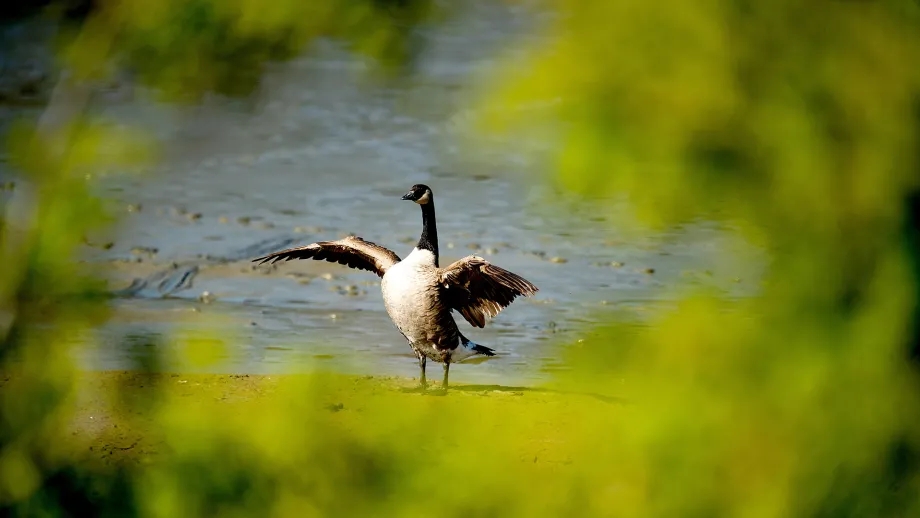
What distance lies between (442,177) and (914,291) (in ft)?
37.4

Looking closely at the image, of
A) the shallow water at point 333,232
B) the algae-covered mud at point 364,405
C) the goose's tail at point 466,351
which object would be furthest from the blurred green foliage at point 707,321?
the goose's tail at point 466,351

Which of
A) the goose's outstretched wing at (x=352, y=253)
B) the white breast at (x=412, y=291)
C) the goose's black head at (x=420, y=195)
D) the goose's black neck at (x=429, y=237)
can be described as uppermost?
the goose's black head at (x=420, y=195)

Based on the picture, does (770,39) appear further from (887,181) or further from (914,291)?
(914,291)

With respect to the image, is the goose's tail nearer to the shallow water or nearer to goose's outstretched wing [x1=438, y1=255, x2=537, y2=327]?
the shallow water

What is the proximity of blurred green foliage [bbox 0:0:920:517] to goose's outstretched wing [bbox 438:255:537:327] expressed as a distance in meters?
4.90

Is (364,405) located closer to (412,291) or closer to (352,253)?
(412,291)

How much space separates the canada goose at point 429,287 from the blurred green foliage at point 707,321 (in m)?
4.97

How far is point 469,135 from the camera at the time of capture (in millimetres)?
1788

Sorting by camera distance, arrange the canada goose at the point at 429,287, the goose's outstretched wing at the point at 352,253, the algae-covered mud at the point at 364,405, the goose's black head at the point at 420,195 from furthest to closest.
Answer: the goose's black head at the point at 420,195 < the goose's outstretched wing at the point at 352,253 < the canada goose at the point at 429,287 < the algae-covered mud at the point at 364,405

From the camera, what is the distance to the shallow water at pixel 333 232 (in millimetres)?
8805

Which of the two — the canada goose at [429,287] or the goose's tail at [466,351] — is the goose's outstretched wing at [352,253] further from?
the goose's tail at [466,351]

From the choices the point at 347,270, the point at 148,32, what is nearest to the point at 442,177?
the point at 347,270

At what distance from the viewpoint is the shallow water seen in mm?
8805

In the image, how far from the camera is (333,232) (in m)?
11.7
